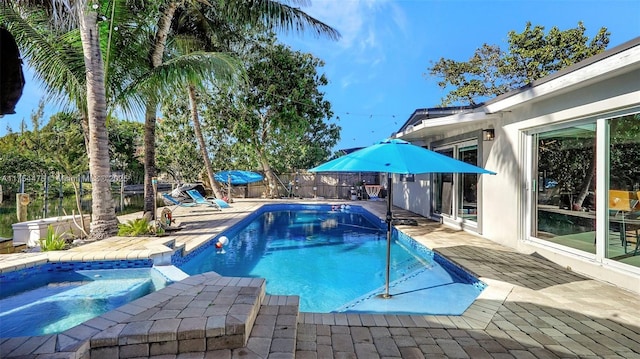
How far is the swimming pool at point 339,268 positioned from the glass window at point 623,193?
2.00 meters

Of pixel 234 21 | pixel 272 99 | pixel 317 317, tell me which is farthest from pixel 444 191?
pixel 272 99

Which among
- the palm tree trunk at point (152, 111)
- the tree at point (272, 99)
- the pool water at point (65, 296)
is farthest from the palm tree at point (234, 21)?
the pool water at point (65, 296)

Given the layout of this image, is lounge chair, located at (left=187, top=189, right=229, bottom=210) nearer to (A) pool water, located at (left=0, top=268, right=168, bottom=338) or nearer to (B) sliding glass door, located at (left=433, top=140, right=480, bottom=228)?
(A) pool water, located at (left=0, top=268, right=168, bottom=338)

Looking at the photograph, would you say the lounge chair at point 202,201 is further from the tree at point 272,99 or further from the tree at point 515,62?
the tree at point 515,62

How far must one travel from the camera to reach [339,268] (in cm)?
674

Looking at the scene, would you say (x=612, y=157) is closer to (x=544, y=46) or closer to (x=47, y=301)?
(x=47, y=301)

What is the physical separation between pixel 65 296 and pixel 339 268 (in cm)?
451

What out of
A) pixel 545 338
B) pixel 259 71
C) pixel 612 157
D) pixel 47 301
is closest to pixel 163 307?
pixel 47 301

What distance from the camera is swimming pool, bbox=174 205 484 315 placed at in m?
4.70

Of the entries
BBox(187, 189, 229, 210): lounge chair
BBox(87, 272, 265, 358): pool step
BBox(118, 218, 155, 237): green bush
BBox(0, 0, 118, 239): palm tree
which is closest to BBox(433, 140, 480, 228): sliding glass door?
BBox(87, 272, 265, 358): pool step

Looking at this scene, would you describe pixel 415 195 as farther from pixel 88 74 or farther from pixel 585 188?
pixel 88 74

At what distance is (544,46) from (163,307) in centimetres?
2314

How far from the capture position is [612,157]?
4676 mm

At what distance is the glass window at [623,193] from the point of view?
4.53m
